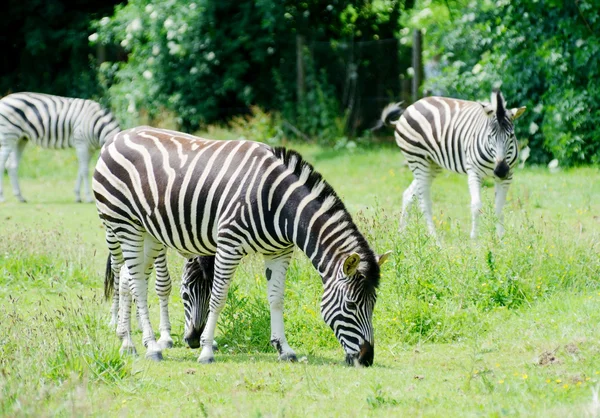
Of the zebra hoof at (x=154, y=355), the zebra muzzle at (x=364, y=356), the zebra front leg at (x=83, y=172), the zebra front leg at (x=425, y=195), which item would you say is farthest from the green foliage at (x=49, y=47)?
the zebra muzzle at (x=364, y=356)

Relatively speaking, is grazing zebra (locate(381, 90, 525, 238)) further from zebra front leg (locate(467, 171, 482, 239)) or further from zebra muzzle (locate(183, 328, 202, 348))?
zebra muzzle (locate(183, 328, 202, 348))

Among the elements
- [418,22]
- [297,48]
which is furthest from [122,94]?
[418,22]

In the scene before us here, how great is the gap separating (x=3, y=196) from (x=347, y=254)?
451 inches

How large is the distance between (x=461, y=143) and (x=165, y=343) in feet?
17.7

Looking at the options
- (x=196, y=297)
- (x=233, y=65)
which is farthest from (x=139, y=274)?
(x=233, y=65)

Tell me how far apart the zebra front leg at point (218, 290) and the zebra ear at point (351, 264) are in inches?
38.1

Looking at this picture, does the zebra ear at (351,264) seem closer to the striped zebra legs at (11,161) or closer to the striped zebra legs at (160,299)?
the striped zebra legs at (160,299)

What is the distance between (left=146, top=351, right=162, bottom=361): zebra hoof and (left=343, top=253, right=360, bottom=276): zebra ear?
1930 mm

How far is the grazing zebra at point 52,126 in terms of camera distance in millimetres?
16547

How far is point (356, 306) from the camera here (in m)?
6.96

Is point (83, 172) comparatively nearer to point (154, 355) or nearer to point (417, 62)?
point (417, 62)

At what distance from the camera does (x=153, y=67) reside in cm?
2234

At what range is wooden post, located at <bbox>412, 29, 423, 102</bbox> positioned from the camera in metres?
20.7

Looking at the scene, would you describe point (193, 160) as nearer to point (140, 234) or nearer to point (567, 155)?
point (140, 234)
